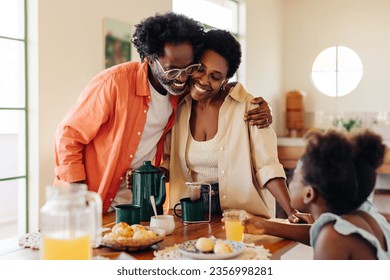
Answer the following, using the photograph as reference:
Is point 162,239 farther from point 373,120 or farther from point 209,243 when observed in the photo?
point 373,120

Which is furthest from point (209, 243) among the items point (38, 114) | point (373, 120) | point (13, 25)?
point (373, 120)

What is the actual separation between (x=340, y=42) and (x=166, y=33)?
417 centimetres

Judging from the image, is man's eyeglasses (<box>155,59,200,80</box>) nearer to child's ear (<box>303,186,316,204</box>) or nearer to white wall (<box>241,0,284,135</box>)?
child's ear (<box>303,186,316,204</box>)

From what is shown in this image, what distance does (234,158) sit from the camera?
1.79m

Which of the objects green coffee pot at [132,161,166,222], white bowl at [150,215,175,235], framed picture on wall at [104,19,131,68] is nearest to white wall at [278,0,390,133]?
framed picture on wall at [104,19,131,68]

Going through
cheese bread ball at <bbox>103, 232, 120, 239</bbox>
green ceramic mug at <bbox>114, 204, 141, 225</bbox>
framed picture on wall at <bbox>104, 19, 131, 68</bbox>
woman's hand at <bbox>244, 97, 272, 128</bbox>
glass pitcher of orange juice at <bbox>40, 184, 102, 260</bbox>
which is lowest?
cheese bread ball at <bbox>103, 232, 120, 239</bbox>

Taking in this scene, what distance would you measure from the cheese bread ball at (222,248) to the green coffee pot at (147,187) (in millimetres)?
387

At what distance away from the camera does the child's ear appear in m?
1.20

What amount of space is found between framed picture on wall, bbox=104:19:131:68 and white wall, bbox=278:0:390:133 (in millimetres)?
3053

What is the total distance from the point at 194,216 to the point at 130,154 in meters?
0.35

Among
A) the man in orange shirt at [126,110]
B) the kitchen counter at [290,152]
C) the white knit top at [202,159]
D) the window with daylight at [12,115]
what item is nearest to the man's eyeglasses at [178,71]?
the man in orange shirt at [126,110]

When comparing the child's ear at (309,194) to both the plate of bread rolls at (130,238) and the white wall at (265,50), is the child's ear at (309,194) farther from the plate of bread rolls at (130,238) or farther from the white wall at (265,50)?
the white wall at (265,50)

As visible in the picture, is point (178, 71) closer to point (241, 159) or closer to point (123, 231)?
point (241, 159)

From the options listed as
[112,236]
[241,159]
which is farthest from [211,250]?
[241,159]
